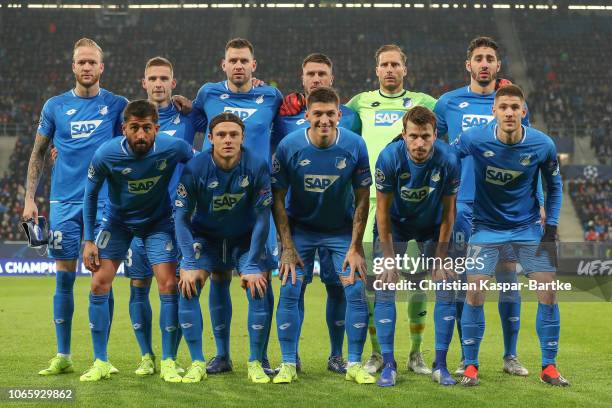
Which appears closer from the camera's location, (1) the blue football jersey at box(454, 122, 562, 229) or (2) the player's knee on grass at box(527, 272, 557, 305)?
(2) the player's knee on grass at box(527, 272, 557, 305)

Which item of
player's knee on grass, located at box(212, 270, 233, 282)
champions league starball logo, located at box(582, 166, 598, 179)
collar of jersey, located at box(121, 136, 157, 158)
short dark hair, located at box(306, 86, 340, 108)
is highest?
short dark hair, located at box(306, 86, 340, 108)

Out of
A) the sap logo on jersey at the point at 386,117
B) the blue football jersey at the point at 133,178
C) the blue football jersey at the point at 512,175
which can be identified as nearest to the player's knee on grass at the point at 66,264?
the blue football jersey at the point at 133,178

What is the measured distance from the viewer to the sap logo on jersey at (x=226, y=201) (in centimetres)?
625

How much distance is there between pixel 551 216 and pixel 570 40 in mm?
33578

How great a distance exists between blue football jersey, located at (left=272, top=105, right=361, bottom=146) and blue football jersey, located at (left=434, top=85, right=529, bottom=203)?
709mm

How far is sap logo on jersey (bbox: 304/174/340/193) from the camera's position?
6285 mm

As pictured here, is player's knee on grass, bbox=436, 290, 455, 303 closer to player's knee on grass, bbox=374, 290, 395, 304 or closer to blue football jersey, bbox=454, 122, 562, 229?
player's knee on grass, bbox=374, 290, 395, 304

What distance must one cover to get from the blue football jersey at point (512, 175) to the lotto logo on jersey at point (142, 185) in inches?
93.6

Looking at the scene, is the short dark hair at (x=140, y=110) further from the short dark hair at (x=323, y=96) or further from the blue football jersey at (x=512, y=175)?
the blue football jersey at (x=512, y=175)

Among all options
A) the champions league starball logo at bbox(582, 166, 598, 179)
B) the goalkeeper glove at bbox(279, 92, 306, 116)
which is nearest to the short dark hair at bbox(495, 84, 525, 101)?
the goalkeeper glove at bbox(279, 92, 306, 116)

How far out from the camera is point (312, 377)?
21.4 ft

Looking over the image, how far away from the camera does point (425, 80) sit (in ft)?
Result: 114

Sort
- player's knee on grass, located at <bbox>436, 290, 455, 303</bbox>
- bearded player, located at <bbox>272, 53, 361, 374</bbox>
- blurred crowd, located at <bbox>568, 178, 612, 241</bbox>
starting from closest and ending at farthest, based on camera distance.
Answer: player's knee on grass, located at <bbox>436, 290, 455, 303</bbox>, bearded player, located at <bbox>272, 53, 361, 374</bbox>, blurred crowd, located at <bbox>568, 178, 612, 241</bbox>

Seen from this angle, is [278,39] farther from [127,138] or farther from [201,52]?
[127,138]
